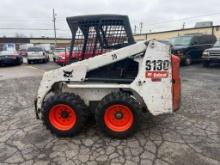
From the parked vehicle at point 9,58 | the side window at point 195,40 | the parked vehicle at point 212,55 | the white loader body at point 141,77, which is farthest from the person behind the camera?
the parked vehicle at point 9,58

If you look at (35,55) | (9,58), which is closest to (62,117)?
(9,58)

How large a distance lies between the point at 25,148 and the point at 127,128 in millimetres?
1647

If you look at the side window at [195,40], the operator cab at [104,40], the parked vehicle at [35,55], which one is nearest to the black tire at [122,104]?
the operator cab at [104,40]

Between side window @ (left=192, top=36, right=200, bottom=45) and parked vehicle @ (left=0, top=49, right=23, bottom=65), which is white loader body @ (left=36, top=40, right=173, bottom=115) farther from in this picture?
parked vehicle @ (left=0, top=49, right=23, bottom=65)

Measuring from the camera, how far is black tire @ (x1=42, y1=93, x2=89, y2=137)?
3664mm

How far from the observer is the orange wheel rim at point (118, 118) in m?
3.64

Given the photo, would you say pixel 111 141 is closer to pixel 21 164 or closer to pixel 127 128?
pixel 127 128

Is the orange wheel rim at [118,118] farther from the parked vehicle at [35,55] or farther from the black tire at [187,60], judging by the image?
the parked vehicle at [35,55]

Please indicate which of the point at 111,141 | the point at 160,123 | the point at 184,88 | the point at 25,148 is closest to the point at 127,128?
the point at 111,141

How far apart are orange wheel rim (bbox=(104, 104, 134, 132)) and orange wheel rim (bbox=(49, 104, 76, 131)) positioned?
59cm

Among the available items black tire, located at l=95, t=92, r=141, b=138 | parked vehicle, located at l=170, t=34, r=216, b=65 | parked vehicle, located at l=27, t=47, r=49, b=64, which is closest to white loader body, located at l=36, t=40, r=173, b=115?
black tire, located at l=95, t=92, r=141, b=138

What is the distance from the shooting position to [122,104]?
3572mm

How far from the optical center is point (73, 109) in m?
3.68

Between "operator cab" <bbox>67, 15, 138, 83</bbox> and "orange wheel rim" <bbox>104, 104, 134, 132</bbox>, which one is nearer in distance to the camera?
"orange wheel rim" <bbox>104, 104, 134, 132</bbox>
